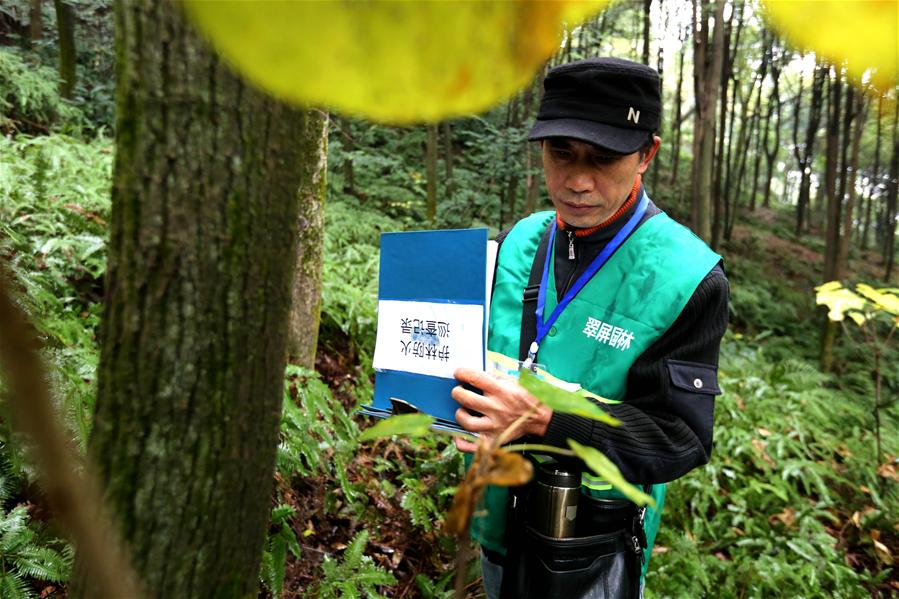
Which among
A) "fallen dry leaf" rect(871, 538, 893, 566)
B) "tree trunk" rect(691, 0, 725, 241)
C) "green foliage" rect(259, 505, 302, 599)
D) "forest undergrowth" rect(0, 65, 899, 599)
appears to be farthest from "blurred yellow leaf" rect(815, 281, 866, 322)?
"green foliage" rect(259, 505, 302, 599)

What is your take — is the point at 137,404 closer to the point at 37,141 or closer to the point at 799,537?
the point at 799,537

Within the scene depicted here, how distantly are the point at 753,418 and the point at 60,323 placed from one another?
17.8 feet

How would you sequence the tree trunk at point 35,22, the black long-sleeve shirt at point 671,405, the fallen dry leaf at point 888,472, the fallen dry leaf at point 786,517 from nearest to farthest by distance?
the black long-sleeve shirt at point 671,405 < the fallen dry leaf at point 786,517 < the fallen dry leaf at point 888,472 < the tree trunk at point 35,22

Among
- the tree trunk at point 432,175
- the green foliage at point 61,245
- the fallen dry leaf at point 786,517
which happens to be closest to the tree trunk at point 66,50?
the green foliage at point 61,245

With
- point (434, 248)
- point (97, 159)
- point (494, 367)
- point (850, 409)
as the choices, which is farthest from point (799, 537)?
point (97, 159)

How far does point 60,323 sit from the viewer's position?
8.52ft

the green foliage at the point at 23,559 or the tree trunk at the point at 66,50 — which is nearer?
the green foliage at the point at 23,559

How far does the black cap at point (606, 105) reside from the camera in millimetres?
1344

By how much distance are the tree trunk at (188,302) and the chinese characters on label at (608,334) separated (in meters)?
0.91

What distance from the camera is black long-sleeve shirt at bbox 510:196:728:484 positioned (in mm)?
1326

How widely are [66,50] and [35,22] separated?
53.3 inches

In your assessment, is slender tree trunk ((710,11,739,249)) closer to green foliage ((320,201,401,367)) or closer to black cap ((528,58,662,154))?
black cap ((528,58,662,154))

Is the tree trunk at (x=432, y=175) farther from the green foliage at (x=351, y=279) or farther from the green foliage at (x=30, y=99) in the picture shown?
the green foliage at (x=30, y=99)

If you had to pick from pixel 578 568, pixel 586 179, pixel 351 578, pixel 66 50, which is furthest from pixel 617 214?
pixel 66 50
